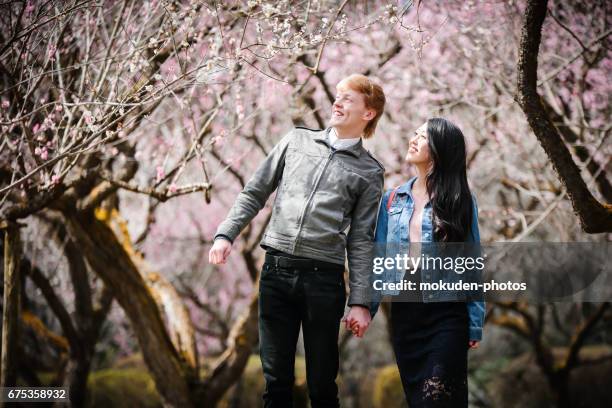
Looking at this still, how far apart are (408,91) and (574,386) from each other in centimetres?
505

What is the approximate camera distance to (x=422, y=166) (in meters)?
2.84

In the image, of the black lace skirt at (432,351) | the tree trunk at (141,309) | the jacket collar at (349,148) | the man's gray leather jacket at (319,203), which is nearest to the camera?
the black lace skirt at (432,351)

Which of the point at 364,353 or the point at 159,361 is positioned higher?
the point at 364,353

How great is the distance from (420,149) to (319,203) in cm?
53

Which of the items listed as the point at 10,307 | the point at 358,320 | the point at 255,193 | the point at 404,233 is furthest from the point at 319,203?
the point at 10,307

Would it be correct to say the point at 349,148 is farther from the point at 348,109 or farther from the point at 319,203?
the point at 319,203

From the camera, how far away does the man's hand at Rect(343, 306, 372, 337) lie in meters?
2.61

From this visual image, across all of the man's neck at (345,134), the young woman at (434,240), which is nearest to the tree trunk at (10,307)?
the man's neck at (345,134)

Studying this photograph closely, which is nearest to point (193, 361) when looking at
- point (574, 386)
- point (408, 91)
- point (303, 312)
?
point (303, 312)

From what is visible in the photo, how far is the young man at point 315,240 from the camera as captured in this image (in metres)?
2.56

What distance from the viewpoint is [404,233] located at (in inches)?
108

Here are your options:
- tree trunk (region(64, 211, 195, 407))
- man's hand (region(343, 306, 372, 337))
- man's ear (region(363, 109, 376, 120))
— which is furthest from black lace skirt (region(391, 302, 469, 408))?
tree trunk (region(64, 211, 195, 407))

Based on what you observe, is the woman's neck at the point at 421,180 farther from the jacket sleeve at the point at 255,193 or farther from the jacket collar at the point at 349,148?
the jacket sleeve at the point at 255,193

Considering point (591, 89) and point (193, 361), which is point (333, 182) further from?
point (591, 89)
